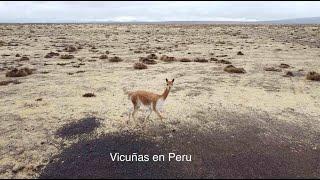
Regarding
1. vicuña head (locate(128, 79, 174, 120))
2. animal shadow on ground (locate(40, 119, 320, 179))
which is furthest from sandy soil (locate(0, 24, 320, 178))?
vicuña head (locate(128, 79, 174, 120))

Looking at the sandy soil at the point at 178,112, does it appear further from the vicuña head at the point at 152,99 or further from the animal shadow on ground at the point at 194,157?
the vicuña head at the point at 152,99

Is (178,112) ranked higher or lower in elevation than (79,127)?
higher

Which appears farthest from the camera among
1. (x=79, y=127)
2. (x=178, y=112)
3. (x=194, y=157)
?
(x=178, y=112)

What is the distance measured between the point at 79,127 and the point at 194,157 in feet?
15.6

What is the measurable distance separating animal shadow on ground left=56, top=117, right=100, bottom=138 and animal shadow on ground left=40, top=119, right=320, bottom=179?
0.90m

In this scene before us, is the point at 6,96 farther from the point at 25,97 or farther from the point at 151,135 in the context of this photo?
the point at 151,135

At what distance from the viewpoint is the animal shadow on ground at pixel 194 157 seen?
34.0 ft

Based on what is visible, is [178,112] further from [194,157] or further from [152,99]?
[194,157]

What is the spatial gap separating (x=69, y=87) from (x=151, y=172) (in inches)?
447

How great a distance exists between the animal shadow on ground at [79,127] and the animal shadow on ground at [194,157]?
0.90 meters

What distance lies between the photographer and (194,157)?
1129cm

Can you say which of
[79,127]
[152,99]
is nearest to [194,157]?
[152,99]

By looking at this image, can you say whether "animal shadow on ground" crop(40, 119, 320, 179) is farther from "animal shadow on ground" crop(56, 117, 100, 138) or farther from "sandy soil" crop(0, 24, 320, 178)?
"animal shadow on ground" crop(56, 117, 100, 138)

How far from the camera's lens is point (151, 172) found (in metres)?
10.4
